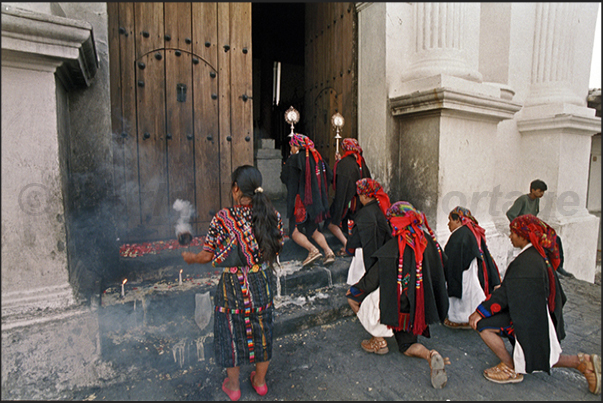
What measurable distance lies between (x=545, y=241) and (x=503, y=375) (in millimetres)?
1038

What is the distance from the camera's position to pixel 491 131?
4910 millimetres

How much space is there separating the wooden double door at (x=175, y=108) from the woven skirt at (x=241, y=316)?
1875 millimetres

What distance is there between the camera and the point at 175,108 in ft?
13.2

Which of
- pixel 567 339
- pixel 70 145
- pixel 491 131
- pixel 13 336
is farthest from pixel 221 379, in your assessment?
pixel 491 131

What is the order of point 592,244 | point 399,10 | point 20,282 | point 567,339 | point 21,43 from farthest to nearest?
point 592,244
point 399,10
point 567,339
point 20,282
point 21,43

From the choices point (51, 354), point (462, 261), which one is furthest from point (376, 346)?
point (51, 354)

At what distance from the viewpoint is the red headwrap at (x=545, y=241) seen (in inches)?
104

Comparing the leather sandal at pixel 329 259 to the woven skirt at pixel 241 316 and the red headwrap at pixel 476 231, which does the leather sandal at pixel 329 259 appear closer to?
the red headwrap at pixel 476 231

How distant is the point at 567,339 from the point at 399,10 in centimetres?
416

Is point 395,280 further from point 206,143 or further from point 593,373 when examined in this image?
point 206,143

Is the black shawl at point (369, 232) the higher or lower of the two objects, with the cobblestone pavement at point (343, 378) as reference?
higher

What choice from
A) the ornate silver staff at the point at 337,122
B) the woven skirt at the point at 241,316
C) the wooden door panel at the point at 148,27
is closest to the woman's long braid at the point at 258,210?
the woven skirt at the point at 241,316

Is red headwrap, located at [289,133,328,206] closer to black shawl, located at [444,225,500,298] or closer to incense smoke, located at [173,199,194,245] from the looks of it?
incense smoke, located at [173,199,194,245]

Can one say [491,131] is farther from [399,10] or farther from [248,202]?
[248,202]
